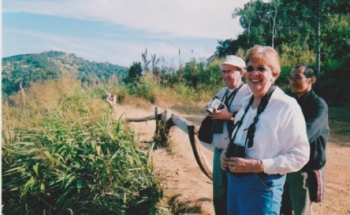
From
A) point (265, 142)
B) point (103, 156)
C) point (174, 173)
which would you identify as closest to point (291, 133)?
point (265, 142)

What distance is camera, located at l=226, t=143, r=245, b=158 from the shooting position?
196cm

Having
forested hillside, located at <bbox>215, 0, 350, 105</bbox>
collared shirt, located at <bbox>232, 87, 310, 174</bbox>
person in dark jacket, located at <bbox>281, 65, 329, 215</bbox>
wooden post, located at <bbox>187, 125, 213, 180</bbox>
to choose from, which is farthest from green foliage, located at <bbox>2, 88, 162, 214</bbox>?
forested hillside, located at <bbox>215, 0, 350, 105</bbox>

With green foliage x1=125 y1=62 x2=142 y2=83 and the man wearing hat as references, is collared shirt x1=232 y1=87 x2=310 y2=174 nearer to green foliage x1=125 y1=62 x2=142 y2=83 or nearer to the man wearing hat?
the man wearing hat

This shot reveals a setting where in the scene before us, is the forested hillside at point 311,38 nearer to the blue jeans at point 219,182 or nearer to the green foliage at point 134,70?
the green foliage at point 134,70

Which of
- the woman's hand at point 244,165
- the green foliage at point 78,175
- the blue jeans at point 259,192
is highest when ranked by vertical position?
the woman's hand at point 244,165

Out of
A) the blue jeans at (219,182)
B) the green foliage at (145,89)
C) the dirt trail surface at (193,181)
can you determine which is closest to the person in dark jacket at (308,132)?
the blue jeans at (219,182)

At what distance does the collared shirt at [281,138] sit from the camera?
1829mm

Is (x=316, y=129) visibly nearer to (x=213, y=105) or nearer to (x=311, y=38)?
(x=213, y=105)

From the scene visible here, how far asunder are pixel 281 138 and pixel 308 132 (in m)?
0.70

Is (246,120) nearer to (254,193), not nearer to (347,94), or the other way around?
(254,193)

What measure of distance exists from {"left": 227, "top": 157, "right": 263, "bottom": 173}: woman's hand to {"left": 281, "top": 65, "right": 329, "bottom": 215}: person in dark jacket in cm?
80

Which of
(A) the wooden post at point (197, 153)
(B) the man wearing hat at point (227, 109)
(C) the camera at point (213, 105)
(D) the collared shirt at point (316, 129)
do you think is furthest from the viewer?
(A) the wooden post at point (197, 153)

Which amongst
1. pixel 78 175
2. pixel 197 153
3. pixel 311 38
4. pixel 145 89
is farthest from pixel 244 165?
pixel 311 38

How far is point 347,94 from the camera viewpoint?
1230cm
